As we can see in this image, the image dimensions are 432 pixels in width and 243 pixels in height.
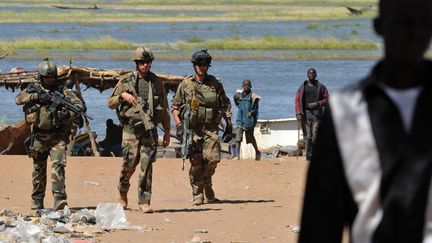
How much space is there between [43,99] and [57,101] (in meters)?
0.13

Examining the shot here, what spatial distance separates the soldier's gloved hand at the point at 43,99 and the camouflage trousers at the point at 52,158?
13.0 inches

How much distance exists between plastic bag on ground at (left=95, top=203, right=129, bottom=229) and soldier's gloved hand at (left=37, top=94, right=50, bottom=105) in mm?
1248

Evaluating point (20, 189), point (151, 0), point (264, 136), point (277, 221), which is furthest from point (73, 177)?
point (151, 0)

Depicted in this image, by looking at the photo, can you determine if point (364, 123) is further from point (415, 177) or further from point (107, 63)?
point (107, 63)

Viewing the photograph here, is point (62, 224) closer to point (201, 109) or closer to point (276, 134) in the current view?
point (201, 109)

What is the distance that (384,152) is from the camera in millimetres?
2803

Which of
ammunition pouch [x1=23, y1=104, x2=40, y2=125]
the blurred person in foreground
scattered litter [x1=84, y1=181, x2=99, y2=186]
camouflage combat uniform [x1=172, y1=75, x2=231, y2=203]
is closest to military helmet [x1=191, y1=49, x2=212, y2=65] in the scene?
camouflage combat uniform [x1=172, y1=75, x2=231, y2=203]

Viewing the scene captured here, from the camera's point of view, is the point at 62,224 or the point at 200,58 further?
the point at 200,58

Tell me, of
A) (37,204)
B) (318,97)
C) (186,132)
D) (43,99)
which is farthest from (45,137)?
(318,97)

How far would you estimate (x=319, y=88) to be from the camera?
18328 mm

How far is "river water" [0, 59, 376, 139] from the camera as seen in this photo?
31.0 metres

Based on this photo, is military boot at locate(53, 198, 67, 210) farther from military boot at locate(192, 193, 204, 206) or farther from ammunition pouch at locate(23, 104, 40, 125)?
military boot at locate(192, 193, 204, 206)

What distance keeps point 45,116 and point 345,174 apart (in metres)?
9.04

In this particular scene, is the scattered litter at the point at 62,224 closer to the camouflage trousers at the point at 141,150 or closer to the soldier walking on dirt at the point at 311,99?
the camouflage trousers at the point at 141,150
